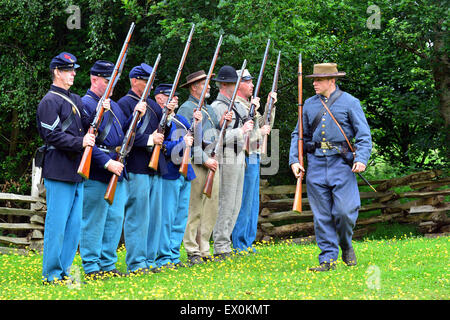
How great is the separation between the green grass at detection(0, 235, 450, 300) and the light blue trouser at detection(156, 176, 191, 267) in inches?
17.2

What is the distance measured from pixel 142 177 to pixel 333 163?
232cm

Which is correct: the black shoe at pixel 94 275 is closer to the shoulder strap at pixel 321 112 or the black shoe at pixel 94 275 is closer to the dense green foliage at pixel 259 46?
the shoulder strap at pixel 321 112

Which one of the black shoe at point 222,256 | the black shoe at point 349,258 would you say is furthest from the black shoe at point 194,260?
the black shoe at point 349,258

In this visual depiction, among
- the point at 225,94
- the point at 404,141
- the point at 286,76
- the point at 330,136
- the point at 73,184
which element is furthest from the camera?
the point at 404,141

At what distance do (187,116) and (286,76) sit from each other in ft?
17.8

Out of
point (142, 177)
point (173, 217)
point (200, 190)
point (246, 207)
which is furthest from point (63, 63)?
point (246, 207)

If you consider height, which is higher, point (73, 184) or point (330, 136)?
point (330, 136)

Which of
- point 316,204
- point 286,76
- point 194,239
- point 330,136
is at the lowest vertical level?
point 194,239

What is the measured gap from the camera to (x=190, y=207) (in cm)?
933

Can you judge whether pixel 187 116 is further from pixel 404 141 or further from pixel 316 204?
pixel 404 141

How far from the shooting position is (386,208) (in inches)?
632

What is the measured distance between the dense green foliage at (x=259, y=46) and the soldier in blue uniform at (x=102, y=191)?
5.07 metres

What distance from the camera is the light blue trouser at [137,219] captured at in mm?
8070

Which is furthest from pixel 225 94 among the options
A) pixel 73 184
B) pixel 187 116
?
pixel 73 184
